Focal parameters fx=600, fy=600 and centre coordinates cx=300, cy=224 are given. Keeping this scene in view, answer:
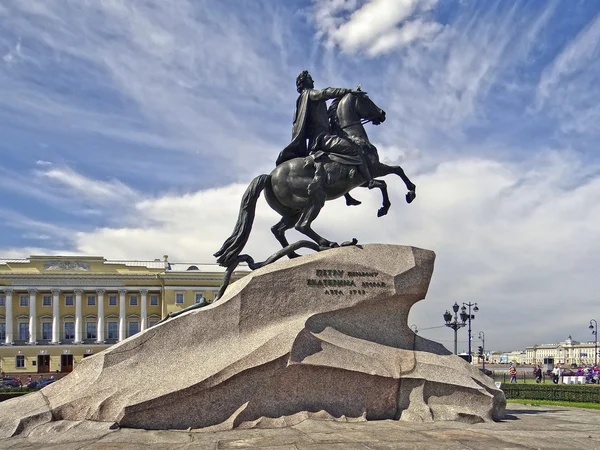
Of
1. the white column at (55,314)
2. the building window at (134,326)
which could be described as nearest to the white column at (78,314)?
the white column at (55,314)

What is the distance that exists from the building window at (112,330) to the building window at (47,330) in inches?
233

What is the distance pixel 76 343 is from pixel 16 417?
60.4 metres

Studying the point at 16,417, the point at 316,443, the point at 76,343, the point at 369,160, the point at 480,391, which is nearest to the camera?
the point at 316,443

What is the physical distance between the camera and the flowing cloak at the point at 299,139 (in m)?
12.4

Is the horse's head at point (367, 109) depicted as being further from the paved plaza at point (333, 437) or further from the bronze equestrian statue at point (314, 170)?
the paved plaza at point (333, 437)

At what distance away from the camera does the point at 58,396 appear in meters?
9.43

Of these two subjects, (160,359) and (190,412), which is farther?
(160,359)

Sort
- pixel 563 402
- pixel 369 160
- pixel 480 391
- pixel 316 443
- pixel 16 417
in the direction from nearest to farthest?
pixel 316 443, pixel 16 417, pixel 480 391, pixel 369 160, pixel 563 402

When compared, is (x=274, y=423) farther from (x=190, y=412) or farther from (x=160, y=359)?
(x=160, y=359)

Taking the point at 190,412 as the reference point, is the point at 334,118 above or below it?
above

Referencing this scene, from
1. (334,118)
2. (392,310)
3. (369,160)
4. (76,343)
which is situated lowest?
(76,343)

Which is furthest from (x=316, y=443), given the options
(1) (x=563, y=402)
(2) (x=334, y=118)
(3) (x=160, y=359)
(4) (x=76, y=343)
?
(4) (x=76, y=343)

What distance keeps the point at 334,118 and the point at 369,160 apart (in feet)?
4.00

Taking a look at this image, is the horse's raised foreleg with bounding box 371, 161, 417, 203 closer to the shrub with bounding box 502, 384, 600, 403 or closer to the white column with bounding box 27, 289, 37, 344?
the shrub with bounding box 502, 384, 600, 403
